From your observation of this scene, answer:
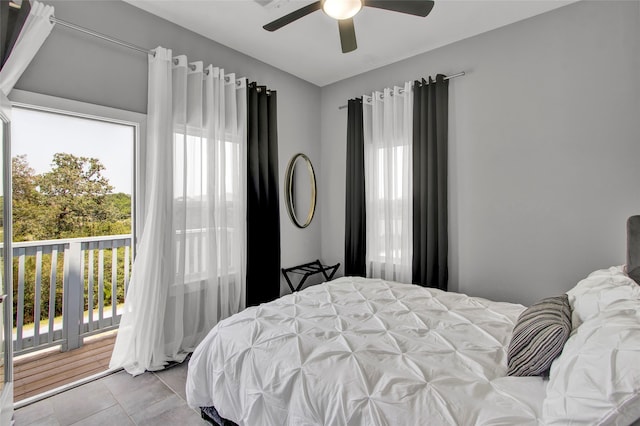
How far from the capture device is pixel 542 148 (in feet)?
8.20

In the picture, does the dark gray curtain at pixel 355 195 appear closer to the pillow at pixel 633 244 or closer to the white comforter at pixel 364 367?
the white comforter at pixel 364 367

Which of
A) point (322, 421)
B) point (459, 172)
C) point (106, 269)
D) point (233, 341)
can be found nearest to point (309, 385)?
point (322, 421)

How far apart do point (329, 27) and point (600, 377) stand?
285 cm

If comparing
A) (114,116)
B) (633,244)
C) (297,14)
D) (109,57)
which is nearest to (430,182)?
(633,244)

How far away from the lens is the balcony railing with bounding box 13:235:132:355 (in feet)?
9.07

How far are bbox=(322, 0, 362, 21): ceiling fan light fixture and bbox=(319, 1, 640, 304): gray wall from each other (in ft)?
5.01

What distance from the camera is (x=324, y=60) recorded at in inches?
130

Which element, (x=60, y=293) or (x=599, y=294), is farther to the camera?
(x=60, y=293)

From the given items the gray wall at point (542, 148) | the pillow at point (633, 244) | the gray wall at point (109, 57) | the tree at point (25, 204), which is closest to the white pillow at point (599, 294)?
the pillow at point (633, 244)

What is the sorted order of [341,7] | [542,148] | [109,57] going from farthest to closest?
[542,148] → [109,57] → [341,7]

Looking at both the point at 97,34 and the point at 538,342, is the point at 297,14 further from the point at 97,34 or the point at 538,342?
the point at 538,342

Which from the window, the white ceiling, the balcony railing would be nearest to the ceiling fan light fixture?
the white ceiling

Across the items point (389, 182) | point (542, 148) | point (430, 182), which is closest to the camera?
point (542, 148)

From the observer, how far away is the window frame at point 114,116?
1.91 meters
